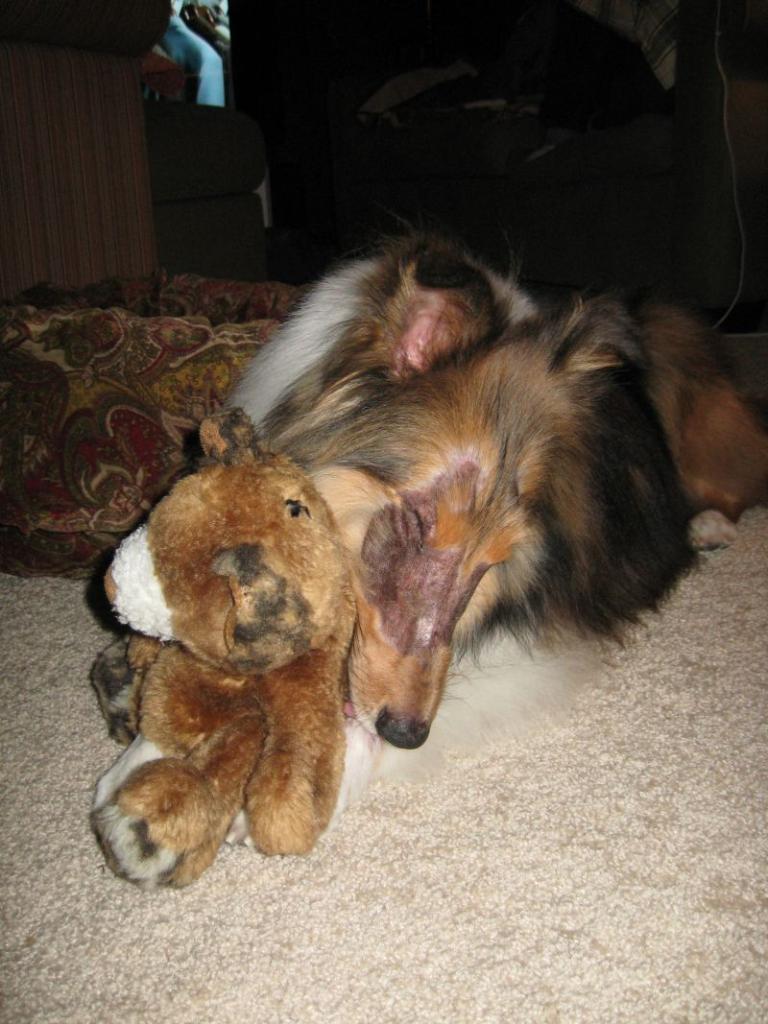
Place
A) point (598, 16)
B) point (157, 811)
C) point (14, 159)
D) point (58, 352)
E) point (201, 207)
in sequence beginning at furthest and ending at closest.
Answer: point (598, 16)
point (201, 207)
point (14, 159)
point (58, 352)
point (157, 811)

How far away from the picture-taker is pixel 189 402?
2070mm

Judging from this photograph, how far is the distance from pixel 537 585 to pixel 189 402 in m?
0.96

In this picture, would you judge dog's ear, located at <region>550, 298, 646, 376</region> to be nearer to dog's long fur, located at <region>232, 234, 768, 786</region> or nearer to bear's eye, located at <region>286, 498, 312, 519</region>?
dog's long fur, located at <region>232, 234, 768, 786</region>

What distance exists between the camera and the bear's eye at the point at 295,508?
122 centimetres

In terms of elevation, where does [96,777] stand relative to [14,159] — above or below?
below

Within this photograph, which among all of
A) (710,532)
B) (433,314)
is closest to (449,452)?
(433,314)

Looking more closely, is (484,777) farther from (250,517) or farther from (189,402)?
(189,402)

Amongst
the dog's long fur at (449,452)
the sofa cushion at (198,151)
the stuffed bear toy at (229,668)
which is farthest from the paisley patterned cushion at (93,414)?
the sofa cushion at (198,151)

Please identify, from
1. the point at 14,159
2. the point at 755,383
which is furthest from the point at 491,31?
the point at 14,159

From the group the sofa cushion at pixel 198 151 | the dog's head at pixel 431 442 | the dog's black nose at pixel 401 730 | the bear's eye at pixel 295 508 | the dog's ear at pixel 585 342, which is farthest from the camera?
the sofa cushion at pixel 198 151

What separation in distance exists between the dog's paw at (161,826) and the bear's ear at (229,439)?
0.45m

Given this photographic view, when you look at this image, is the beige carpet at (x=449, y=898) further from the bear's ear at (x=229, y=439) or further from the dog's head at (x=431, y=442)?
the bear's ear at (x=229, y=439)

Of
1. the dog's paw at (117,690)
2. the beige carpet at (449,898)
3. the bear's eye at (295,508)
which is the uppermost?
the bear's eye at (295,508)

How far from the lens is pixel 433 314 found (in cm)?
160
